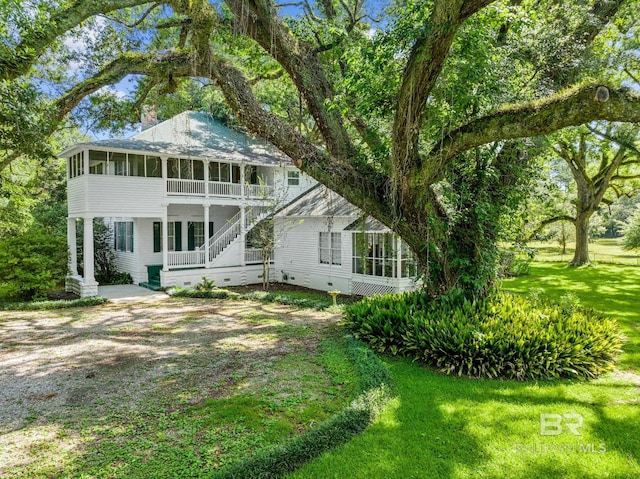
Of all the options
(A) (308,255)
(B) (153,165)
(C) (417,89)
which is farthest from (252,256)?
(C) (417,89)

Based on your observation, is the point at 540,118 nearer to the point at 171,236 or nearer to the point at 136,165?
the point at 136,165

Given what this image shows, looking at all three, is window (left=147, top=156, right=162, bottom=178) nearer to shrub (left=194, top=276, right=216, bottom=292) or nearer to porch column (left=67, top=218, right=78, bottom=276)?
porch column (left=67, top=218, right=78, bottom=276)

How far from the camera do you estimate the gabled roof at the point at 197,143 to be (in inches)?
606

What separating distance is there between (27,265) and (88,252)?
1897mm

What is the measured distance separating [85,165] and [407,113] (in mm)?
12952

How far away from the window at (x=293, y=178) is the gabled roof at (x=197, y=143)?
1.02 metres

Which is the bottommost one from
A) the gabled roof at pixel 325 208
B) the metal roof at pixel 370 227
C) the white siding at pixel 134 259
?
the white siding at pixel 134 259

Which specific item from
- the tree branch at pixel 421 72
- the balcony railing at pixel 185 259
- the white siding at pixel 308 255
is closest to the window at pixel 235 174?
the white siding at pixel 308 255

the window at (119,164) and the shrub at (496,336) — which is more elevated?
the window at (119,164)

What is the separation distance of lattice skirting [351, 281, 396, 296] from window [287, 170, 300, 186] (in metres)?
7.23

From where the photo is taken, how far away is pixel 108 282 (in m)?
17.9

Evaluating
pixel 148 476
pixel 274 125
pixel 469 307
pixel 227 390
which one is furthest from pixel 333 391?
pixel 274 125

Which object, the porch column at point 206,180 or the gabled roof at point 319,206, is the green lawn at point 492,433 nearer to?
the gabled roof at point 319,206

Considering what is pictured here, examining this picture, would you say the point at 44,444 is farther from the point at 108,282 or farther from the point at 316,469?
the point at 108,282
